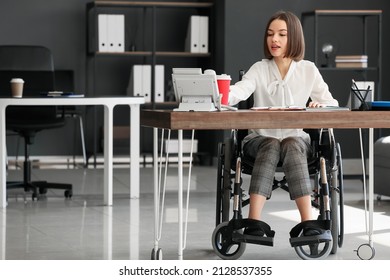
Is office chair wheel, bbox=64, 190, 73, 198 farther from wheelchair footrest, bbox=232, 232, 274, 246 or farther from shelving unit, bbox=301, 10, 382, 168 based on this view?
shelving unit, bbox=301, 10, 382, 168

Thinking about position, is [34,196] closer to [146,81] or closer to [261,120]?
[146,81]

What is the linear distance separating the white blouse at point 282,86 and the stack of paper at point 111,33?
174 inches

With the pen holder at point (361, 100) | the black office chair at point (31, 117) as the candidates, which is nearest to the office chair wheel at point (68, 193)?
the black office chair at point (31, 117)

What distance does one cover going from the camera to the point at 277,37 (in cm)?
407

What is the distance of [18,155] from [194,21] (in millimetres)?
2106

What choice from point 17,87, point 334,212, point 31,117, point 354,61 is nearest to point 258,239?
point 334,212

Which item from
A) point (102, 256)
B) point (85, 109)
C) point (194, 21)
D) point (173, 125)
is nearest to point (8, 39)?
point (85, 109)

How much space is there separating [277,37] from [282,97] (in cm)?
27

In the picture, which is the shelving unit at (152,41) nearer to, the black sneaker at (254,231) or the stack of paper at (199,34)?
the stack of paper at (199,34)

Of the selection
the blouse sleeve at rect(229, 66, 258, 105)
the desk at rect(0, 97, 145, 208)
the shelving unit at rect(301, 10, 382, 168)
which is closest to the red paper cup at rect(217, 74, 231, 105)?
the blouse sleeve at rect(229, 66, 258, 105)

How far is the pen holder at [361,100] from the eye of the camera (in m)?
3.66

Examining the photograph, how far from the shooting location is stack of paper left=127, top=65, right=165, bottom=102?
8531 mm

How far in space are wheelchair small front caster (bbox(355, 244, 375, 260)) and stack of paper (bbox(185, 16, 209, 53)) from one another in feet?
16.3

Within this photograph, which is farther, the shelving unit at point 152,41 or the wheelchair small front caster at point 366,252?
the shelving unit at point 152,41
